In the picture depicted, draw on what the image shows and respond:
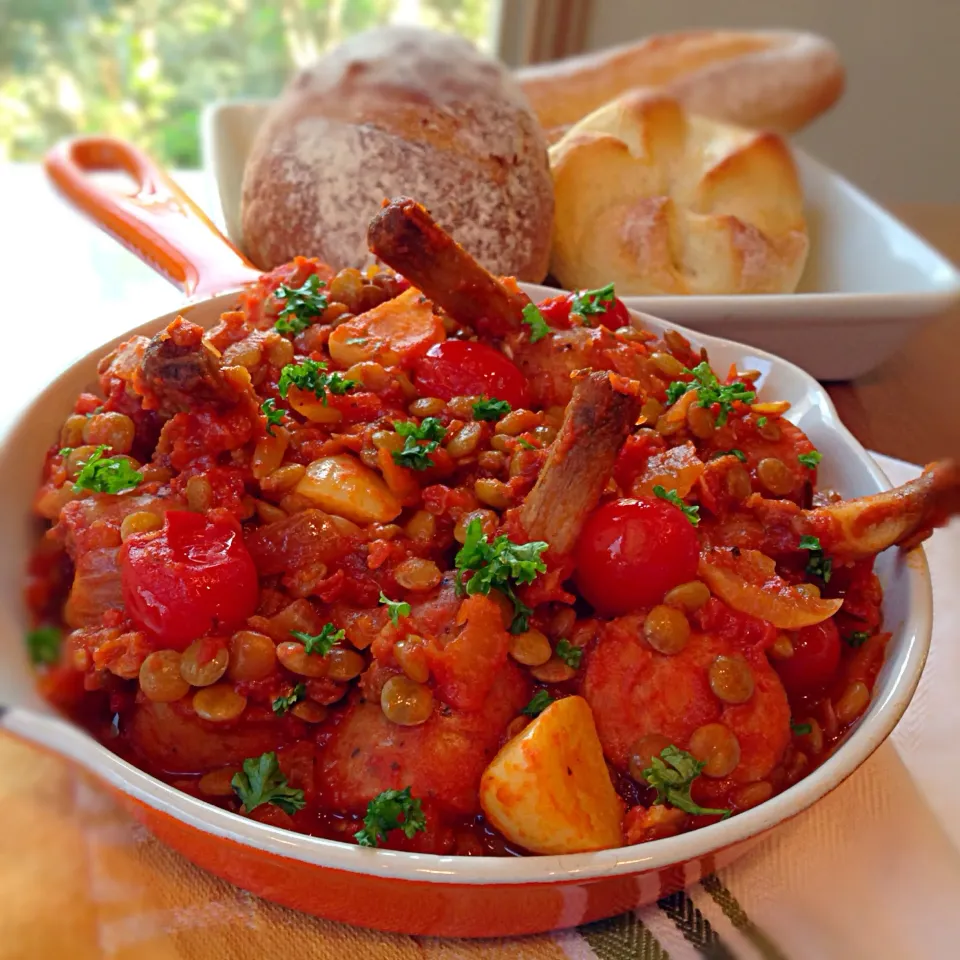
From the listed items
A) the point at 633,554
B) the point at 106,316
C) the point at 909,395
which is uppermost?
the point at 633,554

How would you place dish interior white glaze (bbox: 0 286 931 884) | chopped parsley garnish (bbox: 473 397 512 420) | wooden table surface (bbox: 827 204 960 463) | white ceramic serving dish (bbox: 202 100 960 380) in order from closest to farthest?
dish interior white glaze (bbox: 0 286 931 884) → chopped parsley garnish (bbox: 473 397 512 420) → white ceramic serving dish (bbox: 202 100 960 380) → wooden table surface (bbox: 827 204 960 463)

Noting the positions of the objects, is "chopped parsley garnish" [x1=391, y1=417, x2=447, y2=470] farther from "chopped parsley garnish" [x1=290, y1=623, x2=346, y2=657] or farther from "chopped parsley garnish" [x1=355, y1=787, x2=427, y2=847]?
"chopped parsley garnish" [x1=355, y1=787, x2=427, y2=847]

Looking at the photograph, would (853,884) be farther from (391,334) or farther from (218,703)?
(391,334)

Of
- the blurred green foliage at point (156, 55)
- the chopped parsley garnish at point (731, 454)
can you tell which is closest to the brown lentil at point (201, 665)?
the chopped parsley garnish at point (731, 454)

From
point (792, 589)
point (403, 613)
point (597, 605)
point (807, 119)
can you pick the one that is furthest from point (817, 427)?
point (807, 119)

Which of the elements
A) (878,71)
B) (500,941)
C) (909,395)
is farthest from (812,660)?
(878,71)

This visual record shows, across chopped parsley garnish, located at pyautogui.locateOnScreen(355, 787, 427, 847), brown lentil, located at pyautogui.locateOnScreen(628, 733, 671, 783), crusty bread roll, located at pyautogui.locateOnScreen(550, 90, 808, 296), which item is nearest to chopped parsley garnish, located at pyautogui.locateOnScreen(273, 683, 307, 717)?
chopped parsley garnish, located at pyautogui.locateOnScreen(355, 787, 427, 847)
